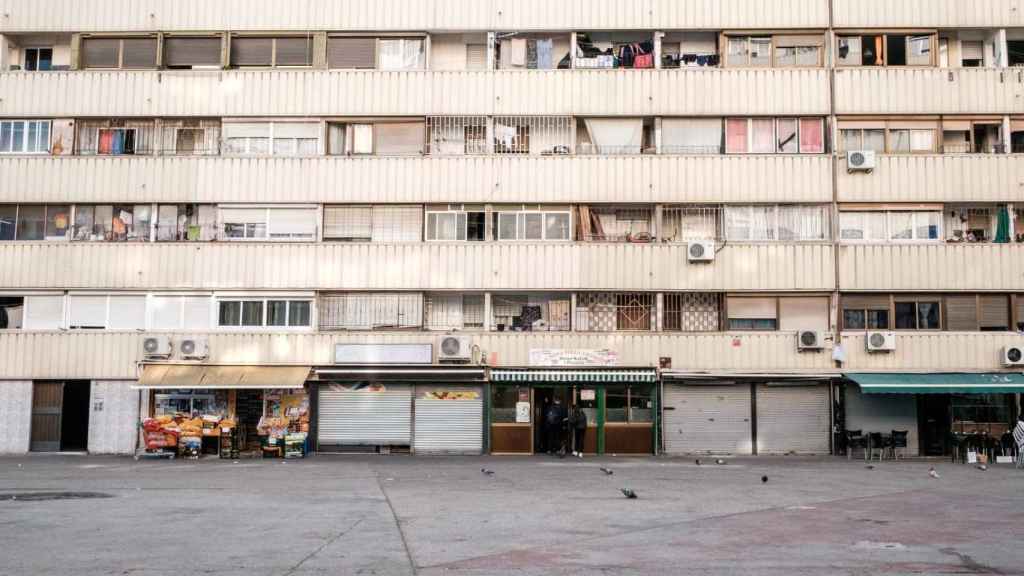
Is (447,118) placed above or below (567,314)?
above

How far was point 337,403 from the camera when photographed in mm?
31172

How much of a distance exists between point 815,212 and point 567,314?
8560 mm

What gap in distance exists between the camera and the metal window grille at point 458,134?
105 ft

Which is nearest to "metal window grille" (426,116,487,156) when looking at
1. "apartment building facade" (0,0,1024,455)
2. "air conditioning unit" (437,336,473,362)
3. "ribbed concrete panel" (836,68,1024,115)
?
"apartment building facade" (0,0,1024,455)

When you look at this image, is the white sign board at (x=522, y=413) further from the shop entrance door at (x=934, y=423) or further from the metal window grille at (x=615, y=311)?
the shop entrance door at (x=934, y=423)

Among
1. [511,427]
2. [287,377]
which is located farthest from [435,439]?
[287,377]

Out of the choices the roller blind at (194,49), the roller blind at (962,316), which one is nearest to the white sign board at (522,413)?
the roller blind at (962,316)

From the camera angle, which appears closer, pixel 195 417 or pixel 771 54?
pixel 195 417

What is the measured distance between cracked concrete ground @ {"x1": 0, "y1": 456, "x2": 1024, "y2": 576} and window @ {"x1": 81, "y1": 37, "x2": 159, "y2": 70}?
14180 millimetres

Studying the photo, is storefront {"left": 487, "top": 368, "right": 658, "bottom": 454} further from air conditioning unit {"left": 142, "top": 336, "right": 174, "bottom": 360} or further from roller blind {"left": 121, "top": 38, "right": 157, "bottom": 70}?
roller blind {"left": 121, "top": 38, "right": 157, "bottom": 70}

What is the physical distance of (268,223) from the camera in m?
31.8

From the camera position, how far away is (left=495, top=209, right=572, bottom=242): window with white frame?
104 ft

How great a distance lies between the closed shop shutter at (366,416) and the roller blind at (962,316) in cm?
1713

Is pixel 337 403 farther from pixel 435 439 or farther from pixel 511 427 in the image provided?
pixel 511 427
